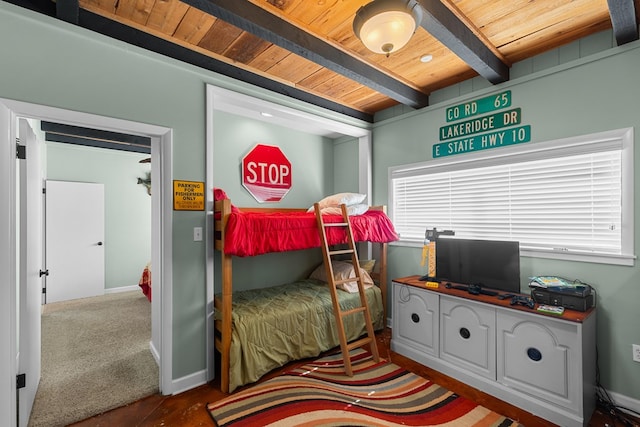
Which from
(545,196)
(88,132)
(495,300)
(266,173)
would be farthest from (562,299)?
(88,132)

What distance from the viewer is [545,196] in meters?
2.39

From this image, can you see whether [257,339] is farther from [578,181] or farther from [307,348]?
[578,181]

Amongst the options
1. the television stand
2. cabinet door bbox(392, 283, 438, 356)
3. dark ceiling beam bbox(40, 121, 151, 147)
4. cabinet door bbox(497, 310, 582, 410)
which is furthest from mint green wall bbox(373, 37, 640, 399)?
dark ceiling beam bbox(40, 121, 151, 147)

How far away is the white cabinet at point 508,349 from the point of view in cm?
184

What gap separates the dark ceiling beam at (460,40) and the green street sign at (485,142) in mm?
450

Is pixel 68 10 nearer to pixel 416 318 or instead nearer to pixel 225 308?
pixel 225 308

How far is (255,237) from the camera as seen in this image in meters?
2.31

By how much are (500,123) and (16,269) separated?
12.1ft

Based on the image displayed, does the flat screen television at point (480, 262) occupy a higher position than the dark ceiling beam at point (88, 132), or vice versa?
the dark ceiling beam at point (88, 132)

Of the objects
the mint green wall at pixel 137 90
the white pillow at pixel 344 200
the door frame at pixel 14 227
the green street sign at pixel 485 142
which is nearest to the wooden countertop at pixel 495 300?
the white pillow at pixel 344 200

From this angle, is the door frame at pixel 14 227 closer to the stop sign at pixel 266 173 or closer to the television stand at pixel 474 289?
the stop sign at pixel 266 173

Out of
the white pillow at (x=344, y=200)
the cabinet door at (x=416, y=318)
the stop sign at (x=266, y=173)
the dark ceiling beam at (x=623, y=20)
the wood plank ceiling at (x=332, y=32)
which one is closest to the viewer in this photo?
the dark ceiling beam at (x=623, y=20)

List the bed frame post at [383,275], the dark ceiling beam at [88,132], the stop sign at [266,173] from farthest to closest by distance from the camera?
the dark ceiling beam at [88,132]
the stop sign at [266,173]
the bed frame post at [383,275]

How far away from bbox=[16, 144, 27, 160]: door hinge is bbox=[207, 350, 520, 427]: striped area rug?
6.72ft
